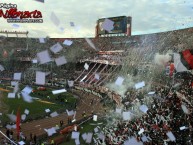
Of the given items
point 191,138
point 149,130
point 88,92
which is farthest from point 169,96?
point 88,92

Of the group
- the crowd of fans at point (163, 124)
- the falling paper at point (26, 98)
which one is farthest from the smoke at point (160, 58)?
the crowd of fans at point (163, 124)

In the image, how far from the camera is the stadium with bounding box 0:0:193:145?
12.4m

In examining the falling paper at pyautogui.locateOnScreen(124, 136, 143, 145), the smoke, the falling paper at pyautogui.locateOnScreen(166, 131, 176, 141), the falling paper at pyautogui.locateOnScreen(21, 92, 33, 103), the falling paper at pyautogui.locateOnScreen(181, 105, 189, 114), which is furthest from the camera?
the falling paper at pyautogui.locateOnScreen(21, 92, 33, 103)

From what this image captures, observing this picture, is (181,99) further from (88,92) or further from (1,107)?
(88,92)

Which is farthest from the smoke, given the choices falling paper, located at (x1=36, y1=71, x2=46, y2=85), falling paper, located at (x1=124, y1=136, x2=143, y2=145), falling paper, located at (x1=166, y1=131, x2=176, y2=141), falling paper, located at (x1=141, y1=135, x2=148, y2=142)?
falling paper, located at (x1=166, y1=131, x2=176, y2=141)

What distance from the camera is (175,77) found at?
68.0ft

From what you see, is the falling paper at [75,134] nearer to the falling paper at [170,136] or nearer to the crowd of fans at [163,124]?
the crowd of fans at [163,124]

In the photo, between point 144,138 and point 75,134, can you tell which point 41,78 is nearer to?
point 144,138

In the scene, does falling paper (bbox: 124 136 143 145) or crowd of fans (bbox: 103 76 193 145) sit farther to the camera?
falling paper (bbox: 124 136 143 145)

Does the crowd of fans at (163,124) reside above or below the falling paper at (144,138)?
above

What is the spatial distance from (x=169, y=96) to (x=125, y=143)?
2.84 m

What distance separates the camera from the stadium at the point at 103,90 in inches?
487

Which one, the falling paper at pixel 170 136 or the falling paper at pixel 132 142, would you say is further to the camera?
the falling paper at pixel 132 142

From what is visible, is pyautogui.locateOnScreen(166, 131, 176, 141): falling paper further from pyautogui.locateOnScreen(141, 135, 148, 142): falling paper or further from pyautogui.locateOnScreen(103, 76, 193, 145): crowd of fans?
pyautogui.locateOnScreen(141, 135, 148, 142): falling paper
